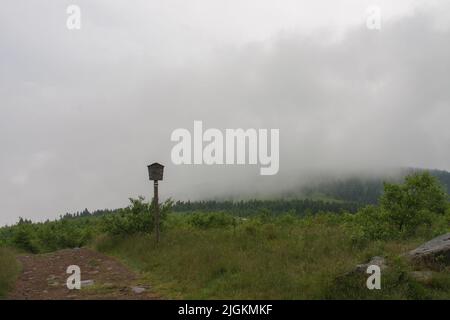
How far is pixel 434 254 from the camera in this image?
32.0 ft

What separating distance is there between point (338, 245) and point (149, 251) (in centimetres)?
757

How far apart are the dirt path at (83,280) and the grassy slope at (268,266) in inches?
25.9

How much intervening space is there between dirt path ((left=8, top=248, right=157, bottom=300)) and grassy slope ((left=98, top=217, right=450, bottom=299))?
657 millimetres

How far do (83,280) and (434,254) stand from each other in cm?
1034

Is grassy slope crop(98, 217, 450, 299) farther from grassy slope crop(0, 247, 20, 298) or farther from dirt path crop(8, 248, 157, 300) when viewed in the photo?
grassy slope crop(0, 247, 20, 298)

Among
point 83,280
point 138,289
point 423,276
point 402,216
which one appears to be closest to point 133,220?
point 83,280

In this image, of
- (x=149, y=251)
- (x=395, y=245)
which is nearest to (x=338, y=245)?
(x=395, y=245)

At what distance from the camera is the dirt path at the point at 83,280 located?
9727 mm

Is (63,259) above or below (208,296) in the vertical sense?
below

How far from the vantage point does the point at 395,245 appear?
12.9 metres

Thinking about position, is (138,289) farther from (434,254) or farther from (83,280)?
(434,254)
